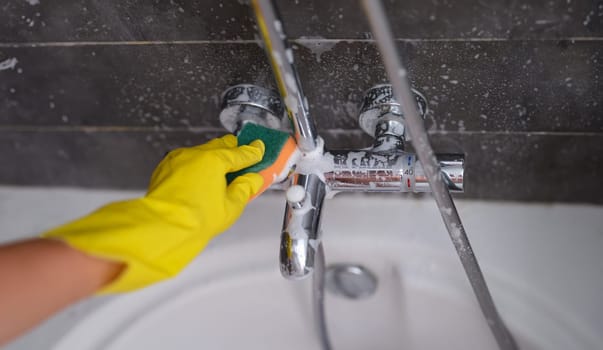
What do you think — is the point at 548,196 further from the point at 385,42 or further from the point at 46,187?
the point at 46,187

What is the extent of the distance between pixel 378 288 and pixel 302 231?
267 mm

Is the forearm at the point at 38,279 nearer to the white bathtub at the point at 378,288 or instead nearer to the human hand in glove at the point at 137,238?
the human hand in glove at the point at 137,238

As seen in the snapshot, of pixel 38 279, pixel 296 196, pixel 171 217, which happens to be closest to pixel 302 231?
pixel 296 196

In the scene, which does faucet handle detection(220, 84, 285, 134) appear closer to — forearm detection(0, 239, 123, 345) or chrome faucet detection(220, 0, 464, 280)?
chrome faucet detection(220, 0, 464, 280)

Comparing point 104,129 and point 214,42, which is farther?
point 104,129

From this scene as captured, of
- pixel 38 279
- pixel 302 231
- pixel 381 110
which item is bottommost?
pixel 38 279

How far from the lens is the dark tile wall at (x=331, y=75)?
0.58m

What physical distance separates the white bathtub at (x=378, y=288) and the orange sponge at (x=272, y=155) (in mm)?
224

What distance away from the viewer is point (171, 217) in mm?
489

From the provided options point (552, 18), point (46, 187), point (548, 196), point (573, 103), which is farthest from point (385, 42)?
point (46, 187)

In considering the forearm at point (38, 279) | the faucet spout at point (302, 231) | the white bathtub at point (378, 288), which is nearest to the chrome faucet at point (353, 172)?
the faucet spout at point (302, 231)

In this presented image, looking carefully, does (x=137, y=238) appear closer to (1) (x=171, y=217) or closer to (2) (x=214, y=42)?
(1) (x=171, y=217)

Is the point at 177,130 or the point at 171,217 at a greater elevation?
the point at 177,130

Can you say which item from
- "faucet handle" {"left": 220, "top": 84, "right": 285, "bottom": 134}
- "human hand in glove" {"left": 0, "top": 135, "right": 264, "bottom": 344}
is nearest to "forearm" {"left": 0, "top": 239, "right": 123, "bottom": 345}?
"human hand in glove" {"left": 0, "top": 135, "right": 264, "bottom": 344}
